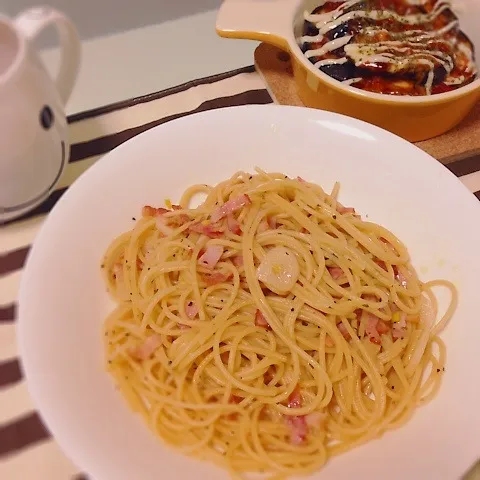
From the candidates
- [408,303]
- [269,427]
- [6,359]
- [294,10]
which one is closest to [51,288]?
[6,359]

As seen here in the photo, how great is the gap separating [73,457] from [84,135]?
0.69 meters

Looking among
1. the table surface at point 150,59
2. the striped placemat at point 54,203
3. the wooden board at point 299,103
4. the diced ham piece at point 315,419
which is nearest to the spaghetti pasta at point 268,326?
the diced ham piece at point 315,419

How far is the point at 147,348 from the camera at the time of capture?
87 centimetres

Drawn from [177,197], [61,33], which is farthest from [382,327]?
[61,33]

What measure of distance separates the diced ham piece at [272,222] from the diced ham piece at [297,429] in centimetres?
33

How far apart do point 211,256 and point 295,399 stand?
255mm

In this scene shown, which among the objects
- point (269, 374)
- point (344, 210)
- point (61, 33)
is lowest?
point (269, 374)

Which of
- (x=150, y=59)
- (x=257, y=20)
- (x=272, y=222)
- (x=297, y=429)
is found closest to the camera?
(x=297, y=429)

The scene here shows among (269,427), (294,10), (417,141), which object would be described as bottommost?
(269,427)

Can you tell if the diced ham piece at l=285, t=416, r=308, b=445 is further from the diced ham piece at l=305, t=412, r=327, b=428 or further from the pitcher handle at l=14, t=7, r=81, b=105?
the pitcher handle at l=14, t=7, r=81, b=105

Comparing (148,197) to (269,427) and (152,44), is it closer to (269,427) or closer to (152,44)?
(269,427)

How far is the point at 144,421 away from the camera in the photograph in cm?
79

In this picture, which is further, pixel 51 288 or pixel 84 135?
pixel 84 135

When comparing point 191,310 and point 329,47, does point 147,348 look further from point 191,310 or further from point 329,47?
point 329,47
